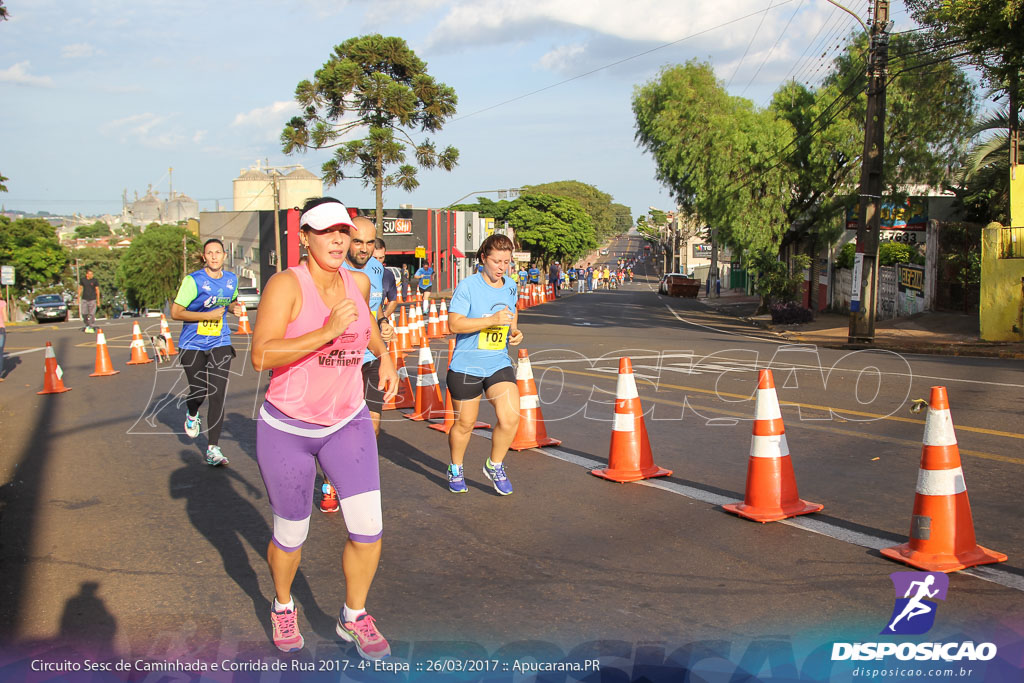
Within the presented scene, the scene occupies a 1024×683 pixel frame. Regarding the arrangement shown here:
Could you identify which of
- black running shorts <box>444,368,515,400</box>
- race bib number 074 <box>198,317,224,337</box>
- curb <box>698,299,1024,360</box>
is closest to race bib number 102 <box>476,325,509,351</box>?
black running shorts <box>444,368,515,400</box>

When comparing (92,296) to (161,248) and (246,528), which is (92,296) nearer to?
(246,528)

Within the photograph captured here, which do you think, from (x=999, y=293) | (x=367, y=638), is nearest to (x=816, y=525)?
(x=367, y=638)

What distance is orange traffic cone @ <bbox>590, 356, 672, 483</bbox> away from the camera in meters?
7.05

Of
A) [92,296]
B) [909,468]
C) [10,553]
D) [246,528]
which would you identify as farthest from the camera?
[92,296]

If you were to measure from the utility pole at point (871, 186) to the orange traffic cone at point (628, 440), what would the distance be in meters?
15.7

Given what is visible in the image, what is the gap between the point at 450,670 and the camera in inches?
148

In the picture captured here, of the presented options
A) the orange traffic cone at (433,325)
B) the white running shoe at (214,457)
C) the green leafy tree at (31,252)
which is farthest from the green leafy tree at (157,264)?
the white running shoe at (214,457)

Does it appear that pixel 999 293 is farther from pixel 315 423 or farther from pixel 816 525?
pixel 315 423

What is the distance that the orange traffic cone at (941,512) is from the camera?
486 cm

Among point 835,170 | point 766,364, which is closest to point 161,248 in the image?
point 835,170

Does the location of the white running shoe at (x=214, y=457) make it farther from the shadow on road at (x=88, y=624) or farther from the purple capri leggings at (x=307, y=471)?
the purple capri leggings at (x=307, y=471)

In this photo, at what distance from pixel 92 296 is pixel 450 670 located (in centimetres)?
2859

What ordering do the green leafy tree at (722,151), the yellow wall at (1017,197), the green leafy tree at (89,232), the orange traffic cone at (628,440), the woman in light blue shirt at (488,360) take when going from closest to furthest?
the woman in light blue shirt at (488,360) < the orange traffic cone at (628,440) < the yellow wall at (1017,197) < the green leafy tree at (722,151) < the green leafy tree at (89,232)

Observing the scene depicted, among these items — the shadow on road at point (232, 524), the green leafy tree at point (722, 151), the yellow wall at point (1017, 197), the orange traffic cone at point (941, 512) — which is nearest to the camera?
the shadow on road at point (232, 524)
